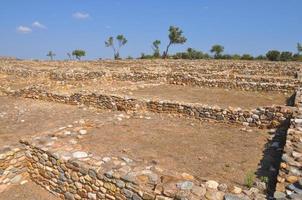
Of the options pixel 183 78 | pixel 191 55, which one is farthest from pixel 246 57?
pixel 183 78

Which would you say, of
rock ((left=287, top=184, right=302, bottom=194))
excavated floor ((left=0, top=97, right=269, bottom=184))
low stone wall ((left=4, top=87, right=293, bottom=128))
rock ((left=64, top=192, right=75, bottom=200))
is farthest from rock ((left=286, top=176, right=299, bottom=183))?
low stone wall ((left=4, top=87, right=293, bottom=128))

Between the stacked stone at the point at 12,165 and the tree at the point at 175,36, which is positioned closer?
the stacked stone at the point at 12,165

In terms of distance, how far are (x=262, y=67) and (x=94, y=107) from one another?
18435mm

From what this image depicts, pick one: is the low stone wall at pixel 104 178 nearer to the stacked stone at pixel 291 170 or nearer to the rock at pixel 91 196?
the rock at pixel 91 196

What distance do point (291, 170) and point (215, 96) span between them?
31.7ft

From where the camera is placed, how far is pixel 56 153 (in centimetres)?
583

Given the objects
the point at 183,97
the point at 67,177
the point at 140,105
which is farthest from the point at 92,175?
the point at 183,97

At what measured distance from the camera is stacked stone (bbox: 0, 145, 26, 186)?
594 centimetres

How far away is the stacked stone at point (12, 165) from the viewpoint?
5.94 m

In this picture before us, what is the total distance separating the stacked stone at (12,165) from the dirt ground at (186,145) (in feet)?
4.42

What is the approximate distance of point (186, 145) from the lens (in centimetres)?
705

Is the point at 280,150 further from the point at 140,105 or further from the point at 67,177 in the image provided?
the point at 140,105

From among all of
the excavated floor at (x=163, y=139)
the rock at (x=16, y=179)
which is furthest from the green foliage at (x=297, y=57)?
the rock at (x=16, y=179)

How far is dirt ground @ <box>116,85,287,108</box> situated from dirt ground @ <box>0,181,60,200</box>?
7.48 meters
